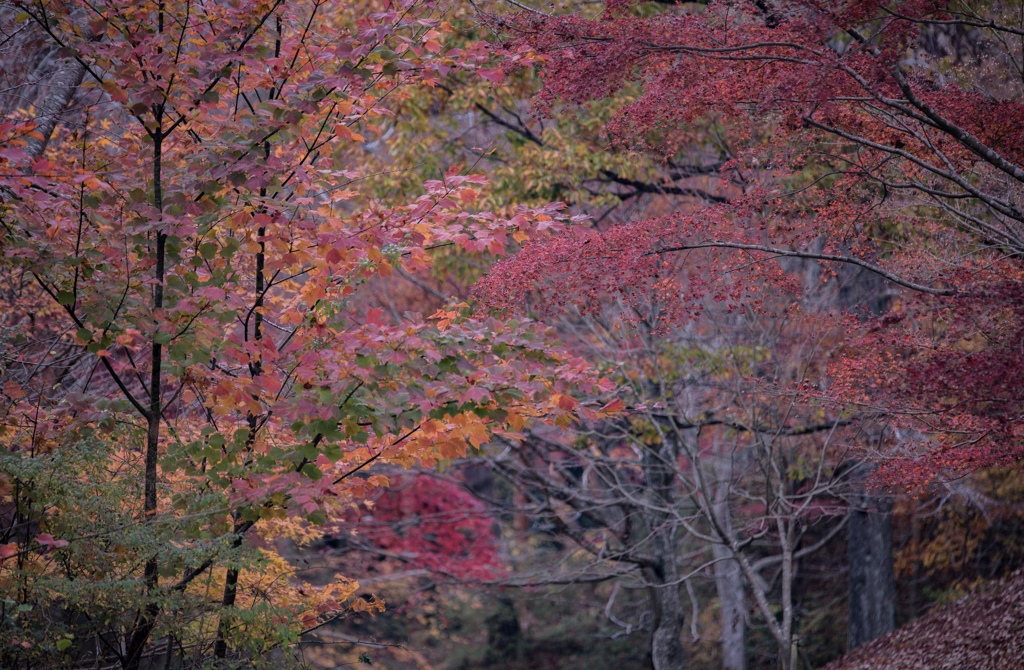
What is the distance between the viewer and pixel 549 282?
7945mm

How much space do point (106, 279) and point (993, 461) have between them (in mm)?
Result: 6477

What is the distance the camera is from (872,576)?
38.4 feet

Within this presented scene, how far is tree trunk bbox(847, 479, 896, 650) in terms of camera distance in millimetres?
11695

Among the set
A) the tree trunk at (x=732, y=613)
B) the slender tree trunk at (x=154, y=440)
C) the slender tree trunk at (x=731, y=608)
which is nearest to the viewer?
the slender tree trunk at (x=154, y=440)

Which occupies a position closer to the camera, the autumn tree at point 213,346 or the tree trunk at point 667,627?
the autumn tree at point 213,346

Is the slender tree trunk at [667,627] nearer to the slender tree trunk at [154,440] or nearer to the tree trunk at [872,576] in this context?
the tree trunk at [872,576]

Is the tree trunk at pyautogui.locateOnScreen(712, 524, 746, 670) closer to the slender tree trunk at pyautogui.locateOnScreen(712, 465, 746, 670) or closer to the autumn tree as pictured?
the slender tree trunk at pyautogui.locateOnScreen(712, 465, 746, 670)

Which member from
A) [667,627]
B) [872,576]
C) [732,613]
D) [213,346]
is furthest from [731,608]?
[213,346]

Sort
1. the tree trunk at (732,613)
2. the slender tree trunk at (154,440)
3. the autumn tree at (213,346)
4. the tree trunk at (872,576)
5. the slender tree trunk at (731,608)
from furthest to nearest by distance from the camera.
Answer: the tree trunk at (732,613)
the slender tree trunk at (731,608)
the tree trunk at (872,576)
the slender tree trunk at (154,440)
the autumn tree at (213,346)

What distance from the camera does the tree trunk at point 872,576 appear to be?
11.7 meters

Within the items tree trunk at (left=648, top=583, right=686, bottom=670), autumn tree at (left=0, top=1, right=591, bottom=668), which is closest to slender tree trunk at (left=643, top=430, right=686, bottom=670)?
tree trunk at (left=648, top=583, right=686, bottom=670)

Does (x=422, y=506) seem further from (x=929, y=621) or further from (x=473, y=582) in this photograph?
(x=929, y=621)

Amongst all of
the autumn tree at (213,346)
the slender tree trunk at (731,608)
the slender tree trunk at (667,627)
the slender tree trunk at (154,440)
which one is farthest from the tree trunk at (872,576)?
the slender tree trunk at (154,440)

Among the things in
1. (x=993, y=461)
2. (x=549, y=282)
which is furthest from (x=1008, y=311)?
(x=549, y=282)
